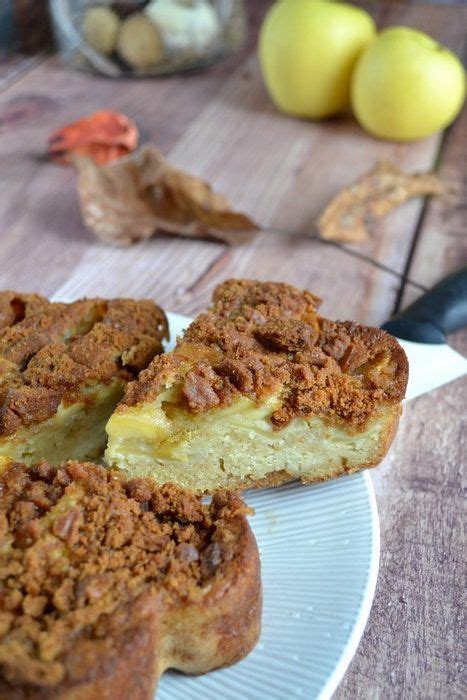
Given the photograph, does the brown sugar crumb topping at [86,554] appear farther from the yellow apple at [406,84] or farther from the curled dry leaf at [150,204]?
the yellow apple at [406,84]

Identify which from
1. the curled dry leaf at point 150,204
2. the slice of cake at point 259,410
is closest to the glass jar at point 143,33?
the curled dry leaf at point 150,204

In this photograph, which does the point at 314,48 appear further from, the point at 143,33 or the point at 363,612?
the point at 363,612

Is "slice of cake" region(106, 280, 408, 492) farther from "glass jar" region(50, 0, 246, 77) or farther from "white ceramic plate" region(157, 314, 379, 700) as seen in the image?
"glass jar" region(50, 0, 246, 77)

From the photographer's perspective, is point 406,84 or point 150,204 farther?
point 406,84

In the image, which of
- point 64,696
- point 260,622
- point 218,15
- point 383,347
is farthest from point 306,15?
point 64,696

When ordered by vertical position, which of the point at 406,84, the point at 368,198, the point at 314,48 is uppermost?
the point at 314,48

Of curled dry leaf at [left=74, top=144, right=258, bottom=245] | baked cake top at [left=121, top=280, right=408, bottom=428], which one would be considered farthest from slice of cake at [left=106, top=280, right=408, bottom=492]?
curled dry leaf at [left=74, top=144, right=258, bottom=245]

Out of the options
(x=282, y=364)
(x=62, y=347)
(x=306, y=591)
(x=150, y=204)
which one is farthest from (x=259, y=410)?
(x=150, y=204)
